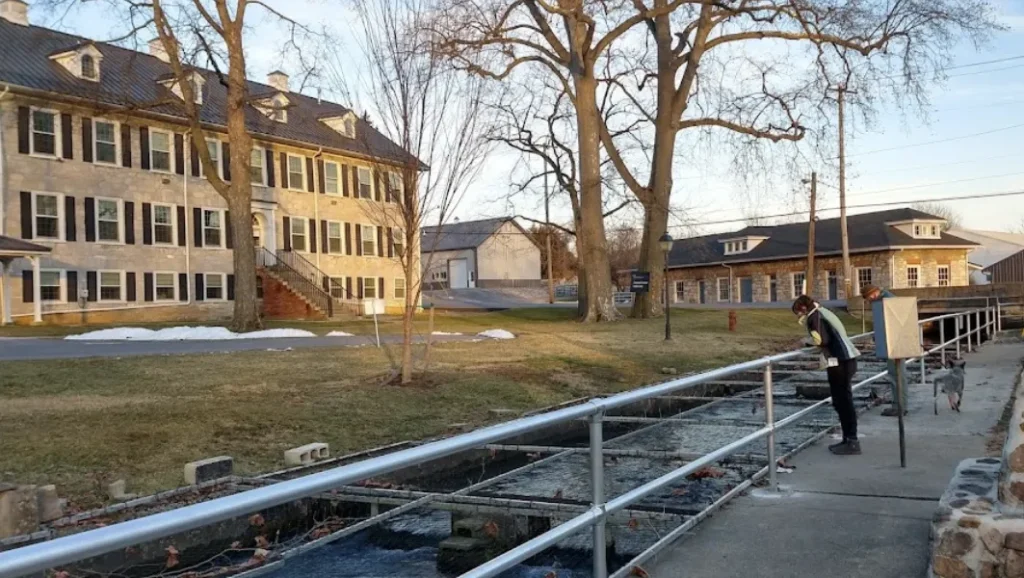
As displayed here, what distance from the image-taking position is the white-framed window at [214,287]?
125 ft

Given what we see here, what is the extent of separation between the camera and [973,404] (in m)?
11.5

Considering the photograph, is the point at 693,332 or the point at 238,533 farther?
the point at 693,332

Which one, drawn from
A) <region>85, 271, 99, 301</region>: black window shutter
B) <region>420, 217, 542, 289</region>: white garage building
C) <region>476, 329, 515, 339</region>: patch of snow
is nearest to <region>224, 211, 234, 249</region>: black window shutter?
<region>85, 271, 99, 301</region>: black window shutter

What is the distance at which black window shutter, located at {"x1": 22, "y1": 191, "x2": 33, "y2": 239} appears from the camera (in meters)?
31.5

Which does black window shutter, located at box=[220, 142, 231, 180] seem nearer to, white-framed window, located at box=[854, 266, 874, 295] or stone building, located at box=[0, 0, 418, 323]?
stone building, located at box=[0, 0, 418, 323]

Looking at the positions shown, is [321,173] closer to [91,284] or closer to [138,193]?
[138,193]

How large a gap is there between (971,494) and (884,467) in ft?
10.5

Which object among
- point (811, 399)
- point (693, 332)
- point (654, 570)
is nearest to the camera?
point (654, 570)

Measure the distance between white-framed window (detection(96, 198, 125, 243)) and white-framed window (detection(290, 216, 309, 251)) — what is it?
29.6ft

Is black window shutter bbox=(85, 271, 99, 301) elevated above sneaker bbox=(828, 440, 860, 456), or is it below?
above

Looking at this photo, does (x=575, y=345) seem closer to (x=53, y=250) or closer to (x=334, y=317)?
(x=334, y=317)

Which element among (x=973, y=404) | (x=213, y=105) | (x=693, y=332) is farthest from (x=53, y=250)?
(x=973, y=404)

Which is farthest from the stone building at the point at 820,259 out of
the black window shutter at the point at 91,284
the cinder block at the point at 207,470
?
the cinder block at the point at 207,470

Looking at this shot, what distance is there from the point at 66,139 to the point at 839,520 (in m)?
33.9
